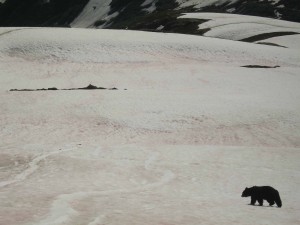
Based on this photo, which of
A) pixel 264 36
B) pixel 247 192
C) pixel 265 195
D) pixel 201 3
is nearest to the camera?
pixel 265 195

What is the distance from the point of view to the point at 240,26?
93188mm

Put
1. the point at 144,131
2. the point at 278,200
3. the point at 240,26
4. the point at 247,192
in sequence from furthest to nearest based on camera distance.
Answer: the point at 240,26, the point at 144,131, the point at 247,192, the point at 278,200

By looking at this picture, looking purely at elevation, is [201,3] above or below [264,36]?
below

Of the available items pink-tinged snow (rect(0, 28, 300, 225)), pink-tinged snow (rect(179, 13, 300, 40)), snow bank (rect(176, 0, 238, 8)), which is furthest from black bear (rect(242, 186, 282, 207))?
snow bank (rect(176, 0, 238, 8))

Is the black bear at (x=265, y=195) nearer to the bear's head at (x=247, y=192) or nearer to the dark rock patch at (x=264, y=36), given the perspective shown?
the bear's head at (x=247, y=192)

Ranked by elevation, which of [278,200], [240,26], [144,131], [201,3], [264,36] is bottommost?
[201,3]

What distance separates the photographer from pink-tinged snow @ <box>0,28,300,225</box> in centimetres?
1336

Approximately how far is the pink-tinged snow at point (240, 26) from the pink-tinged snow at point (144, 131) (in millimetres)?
30306

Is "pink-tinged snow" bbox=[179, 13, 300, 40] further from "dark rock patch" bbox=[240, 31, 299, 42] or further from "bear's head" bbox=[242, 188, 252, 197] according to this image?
"bear's head" bbox=[242, 188, 252, 197]

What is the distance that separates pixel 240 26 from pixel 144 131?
2789 inches

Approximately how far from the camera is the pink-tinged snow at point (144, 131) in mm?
13359

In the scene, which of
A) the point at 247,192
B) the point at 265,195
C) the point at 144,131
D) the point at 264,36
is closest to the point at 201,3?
the point at 264,36

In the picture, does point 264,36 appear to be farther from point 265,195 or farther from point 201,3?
point 201,3

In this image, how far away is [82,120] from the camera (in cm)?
2877
